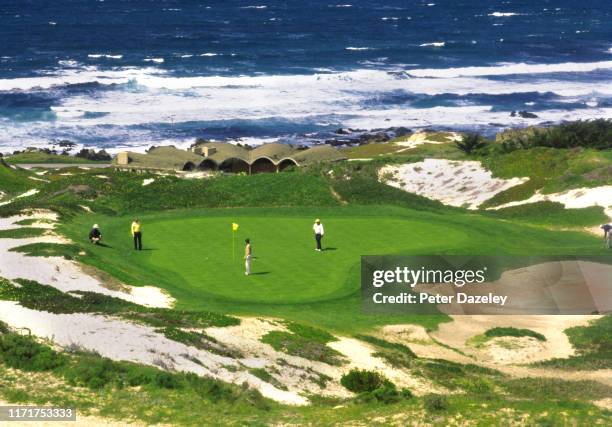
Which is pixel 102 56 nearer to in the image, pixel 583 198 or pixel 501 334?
pixel 583 198

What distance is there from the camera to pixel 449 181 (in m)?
63.3

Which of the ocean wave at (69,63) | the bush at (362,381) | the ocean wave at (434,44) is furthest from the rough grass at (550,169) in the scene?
the ocean wave at (434,44)

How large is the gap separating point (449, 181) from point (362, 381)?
35942 mm

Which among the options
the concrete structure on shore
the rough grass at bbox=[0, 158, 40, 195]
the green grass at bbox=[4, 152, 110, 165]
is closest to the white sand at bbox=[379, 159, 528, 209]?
the concrete structure on shore

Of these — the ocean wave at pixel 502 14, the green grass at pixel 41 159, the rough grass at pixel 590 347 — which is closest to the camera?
the rough grass at pixel 590 347

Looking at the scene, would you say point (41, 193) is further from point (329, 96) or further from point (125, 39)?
point (125, 39)

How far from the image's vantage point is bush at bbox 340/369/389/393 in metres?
28.2

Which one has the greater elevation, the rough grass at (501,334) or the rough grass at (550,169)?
the rough grass at (550,169)

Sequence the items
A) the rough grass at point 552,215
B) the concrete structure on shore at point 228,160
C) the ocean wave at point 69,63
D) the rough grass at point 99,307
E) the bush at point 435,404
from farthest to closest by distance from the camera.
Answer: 1. the ocean wave at point 69,63
2. the concrete structure on shore at point 228,160
3. the rough grass at point 552,215
4. the rough grass at point 99,307
5. the bush at point 435,404

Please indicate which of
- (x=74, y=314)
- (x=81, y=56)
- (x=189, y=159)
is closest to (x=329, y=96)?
(x=81, y=56)

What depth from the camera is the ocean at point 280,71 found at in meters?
104

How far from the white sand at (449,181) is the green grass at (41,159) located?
27426mm

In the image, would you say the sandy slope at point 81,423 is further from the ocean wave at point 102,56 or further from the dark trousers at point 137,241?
the ocean wave at point 102,56

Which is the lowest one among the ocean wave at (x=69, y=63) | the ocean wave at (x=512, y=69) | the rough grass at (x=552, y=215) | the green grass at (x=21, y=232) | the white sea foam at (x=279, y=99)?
the rough grass at (x=552, y=215)
